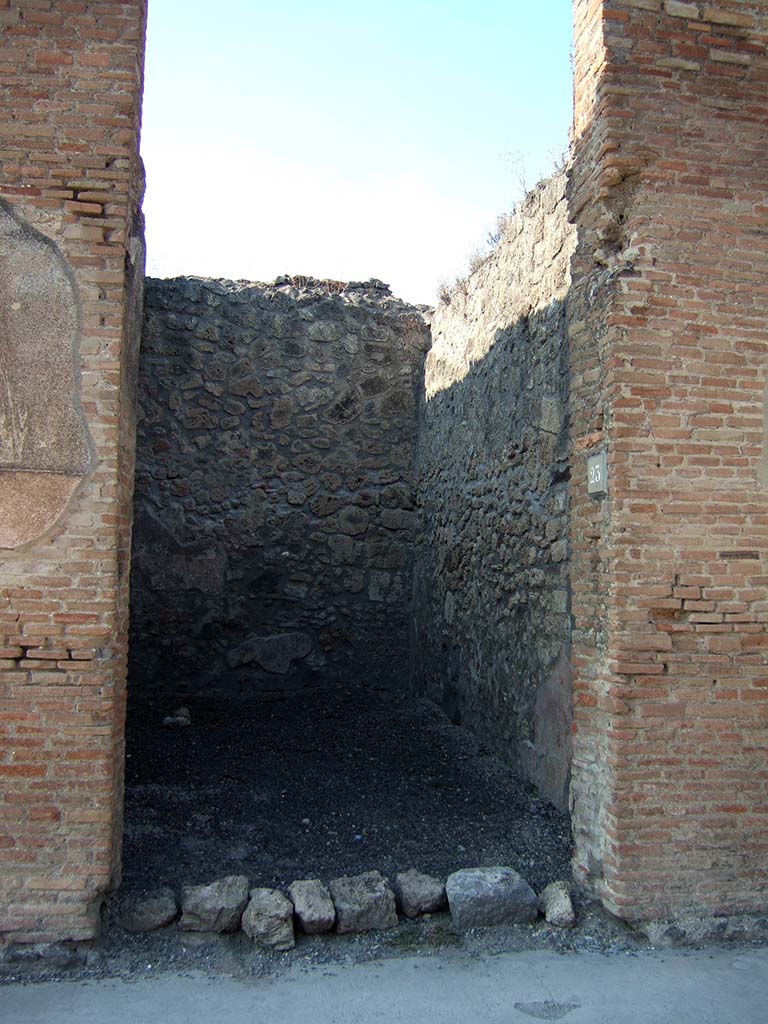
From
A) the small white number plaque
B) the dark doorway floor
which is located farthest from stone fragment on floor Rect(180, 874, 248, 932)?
the small white number plaque

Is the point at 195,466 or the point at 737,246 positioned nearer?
the point at 737,246

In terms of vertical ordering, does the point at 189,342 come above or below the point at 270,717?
above

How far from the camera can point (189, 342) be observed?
24.3 ft

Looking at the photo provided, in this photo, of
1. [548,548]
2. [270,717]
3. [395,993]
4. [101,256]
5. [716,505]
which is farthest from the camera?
[270,717]

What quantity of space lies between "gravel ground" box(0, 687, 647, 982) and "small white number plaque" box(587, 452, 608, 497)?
1849mm

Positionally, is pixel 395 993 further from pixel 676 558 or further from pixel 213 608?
pixel 213 608

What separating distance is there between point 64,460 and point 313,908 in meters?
2.14

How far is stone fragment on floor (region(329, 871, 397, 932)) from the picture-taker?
11.8ft

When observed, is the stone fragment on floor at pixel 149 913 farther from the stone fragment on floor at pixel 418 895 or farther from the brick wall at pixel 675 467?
the brick wall at pixel 675 467

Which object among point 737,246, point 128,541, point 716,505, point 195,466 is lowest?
point 128,541

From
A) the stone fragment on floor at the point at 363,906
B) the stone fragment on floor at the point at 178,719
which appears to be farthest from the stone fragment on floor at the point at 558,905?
the stone fragment on floor at the point at 178,719

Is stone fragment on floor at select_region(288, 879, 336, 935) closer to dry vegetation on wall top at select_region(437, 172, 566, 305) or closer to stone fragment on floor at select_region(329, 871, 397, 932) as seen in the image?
stone fragment on floor at select_region(329, 871, 397, 932)

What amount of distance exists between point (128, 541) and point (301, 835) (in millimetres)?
1898

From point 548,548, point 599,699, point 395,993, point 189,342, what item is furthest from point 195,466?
point 395,993
